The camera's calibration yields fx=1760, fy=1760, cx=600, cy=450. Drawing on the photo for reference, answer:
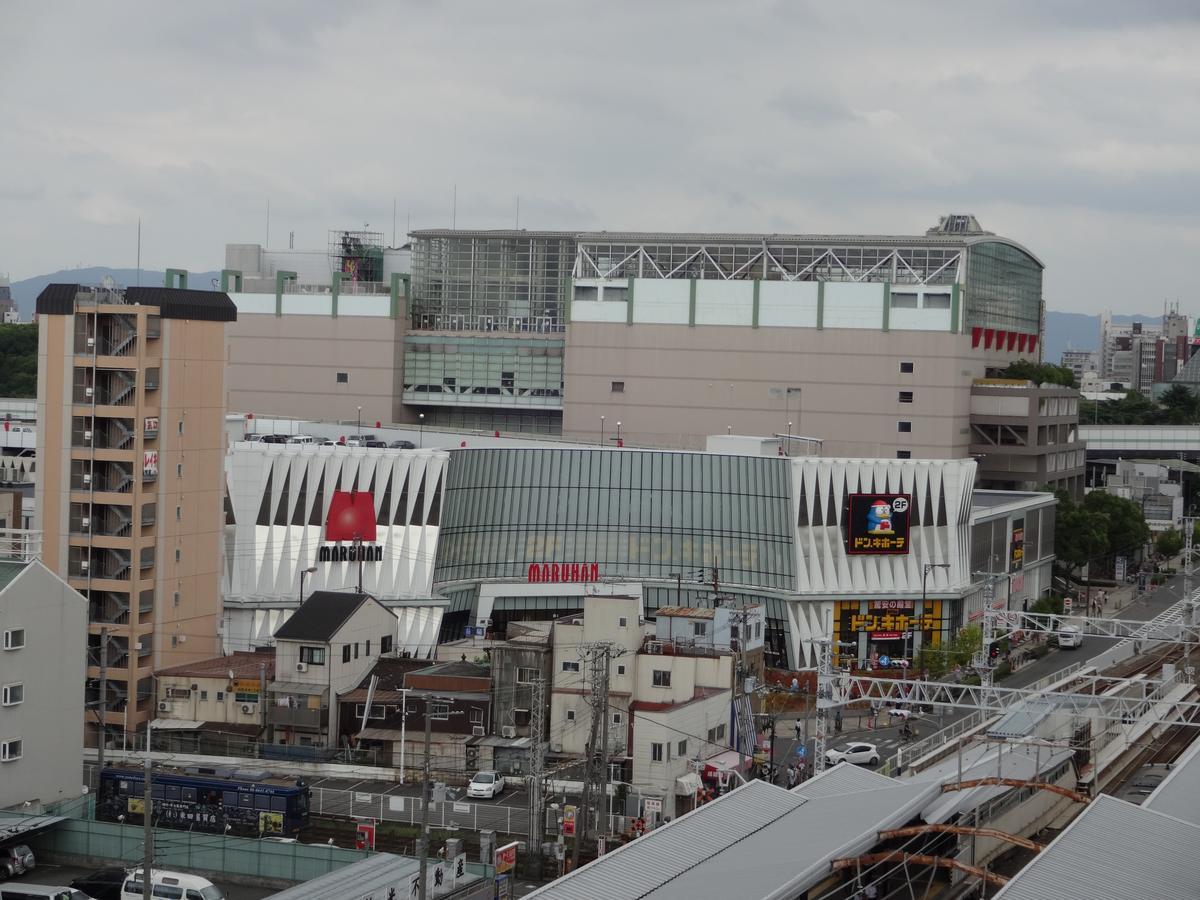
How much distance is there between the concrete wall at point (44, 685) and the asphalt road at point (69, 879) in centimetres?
359

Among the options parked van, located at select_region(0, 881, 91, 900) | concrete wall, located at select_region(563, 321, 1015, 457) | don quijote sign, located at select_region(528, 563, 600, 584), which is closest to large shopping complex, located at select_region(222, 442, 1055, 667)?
don quijote sign, located at select_region(528, 563, 600, 584)

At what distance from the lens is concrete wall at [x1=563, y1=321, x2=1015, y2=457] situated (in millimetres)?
109938

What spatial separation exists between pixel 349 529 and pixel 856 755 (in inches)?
1006

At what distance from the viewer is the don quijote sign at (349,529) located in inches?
3014

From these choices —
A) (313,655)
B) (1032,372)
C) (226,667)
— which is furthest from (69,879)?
(1032,372)

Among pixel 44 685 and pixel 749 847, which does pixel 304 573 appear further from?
pixel 749 847

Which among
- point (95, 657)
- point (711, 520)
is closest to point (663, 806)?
point (95, 657)

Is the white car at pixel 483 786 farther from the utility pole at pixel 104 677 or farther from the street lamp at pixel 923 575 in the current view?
the street lamp at pixel 923 575

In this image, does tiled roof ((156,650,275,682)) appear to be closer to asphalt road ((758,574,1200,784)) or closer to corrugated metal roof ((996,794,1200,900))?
asphalt road ((758,574,1200,784))

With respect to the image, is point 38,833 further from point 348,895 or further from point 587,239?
point 587,239

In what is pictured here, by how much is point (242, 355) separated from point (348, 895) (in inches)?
3430

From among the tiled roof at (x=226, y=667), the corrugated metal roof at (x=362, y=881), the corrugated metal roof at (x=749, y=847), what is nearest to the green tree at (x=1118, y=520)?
the tiled roof at (x=226, y=667)

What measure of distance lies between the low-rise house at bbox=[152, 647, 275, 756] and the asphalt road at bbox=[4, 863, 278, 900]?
14.0 m

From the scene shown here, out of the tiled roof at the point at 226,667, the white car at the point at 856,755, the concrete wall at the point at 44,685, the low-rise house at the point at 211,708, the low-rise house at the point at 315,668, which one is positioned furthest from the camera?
the tiled roof at the point at 226,667
